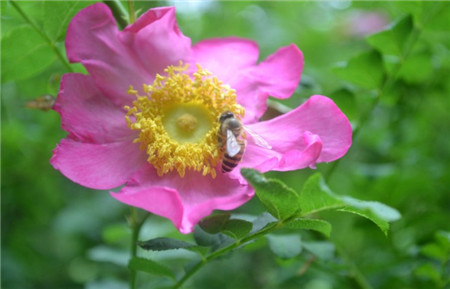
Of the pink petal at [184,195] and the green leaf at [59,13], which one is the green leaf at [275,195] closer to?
the pink petal at [184,195]

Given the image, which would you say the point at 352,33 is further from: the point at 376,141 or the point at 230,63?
the point at 230,63

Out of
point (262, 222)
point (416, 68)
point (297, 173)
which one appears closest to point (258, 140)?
point (262, 222)

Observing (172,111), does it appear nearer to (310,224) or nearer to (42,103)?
(42,103)

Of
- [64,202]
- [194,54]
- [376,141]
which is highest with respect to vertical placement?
[194,54]

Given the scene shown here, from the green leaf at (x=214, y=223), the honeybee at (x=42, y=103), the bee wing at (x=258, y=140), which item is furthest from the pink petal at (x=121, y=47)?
the green leaf at (x=214, y=223)

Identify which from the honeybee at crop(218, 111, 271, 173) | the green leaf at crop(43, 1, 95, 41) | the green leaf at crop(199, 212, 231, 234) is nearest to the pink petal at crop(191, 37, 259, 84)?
the honeybee at crop(218, 111, 271, 173)

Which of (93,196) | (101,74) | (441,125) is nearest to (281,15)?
(441,125)

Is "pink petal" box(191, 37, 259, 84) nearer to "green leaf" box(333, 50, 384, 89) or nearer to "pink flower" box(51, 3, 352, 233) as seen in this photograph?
"pink flower" box(51, 3, 352, 233)
